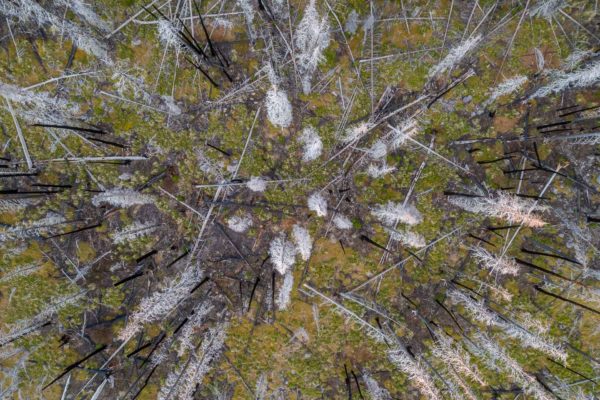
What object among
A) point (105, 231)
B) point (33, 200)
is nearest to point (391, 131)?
point (105, 231)

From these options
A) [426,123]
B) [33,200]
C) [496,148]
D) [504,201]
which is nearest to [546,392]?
[504,201]

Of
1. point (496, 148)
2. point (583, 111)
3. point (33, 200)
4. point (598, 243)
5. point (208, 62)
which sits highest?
point (583, 111)

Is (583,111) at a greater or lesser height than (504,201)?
greater

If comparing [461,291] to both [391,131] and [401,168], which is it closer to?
[401,168]

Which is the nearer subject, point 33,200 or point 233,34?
point 233,34

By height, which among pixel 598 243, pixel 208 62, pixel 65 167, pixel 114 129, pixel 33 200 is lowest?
pixel 33 200

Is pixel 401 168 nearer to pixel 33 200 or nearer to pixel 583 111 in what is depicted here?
pixel 583 111
